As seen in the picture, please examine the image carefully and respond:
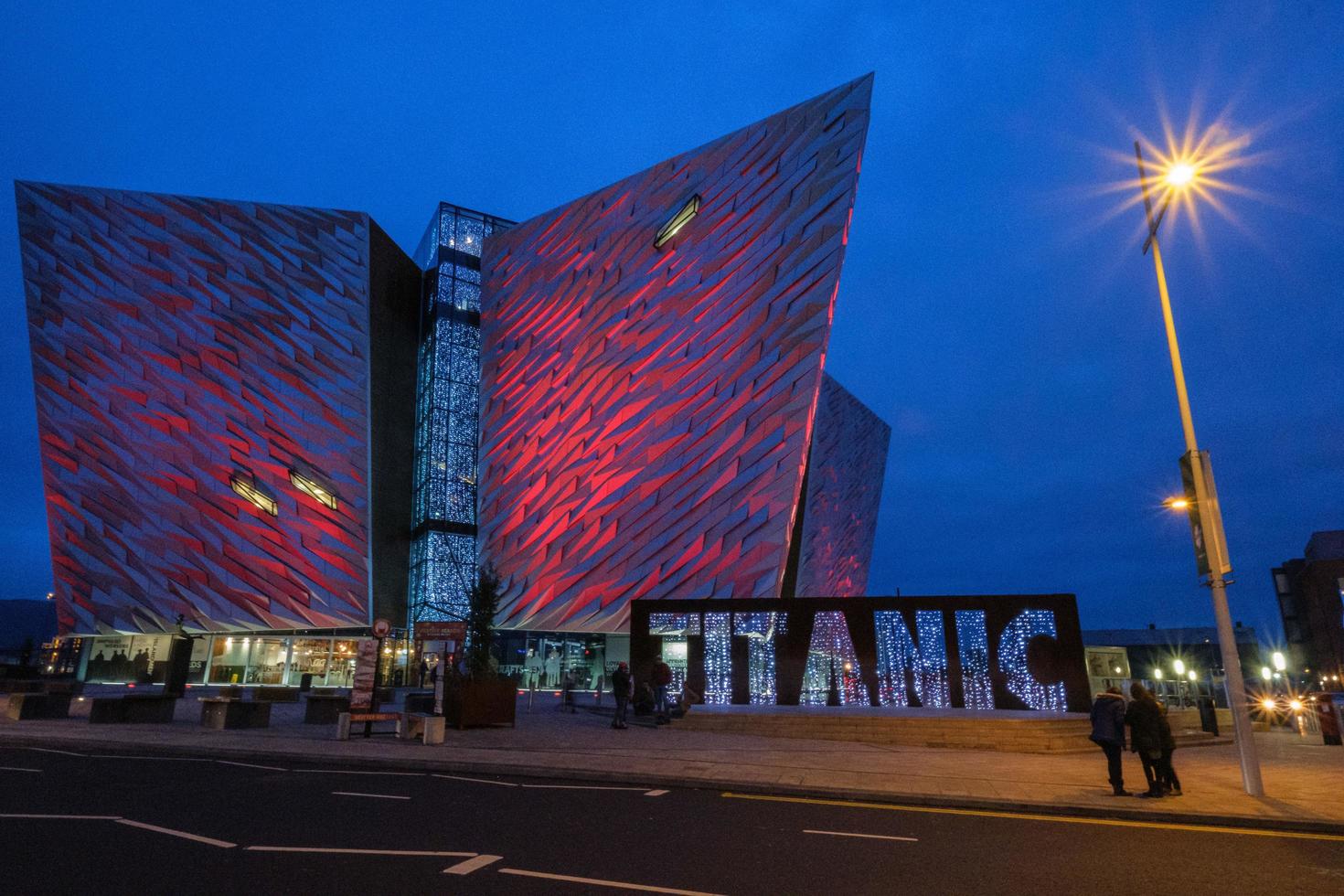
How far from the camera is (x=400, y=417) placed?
41031mm

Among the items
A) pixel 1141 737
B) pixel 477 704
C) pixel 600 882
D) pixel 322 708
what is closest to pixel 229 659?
pixel 322 708

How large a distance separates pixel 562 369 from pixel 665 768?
81.0ft

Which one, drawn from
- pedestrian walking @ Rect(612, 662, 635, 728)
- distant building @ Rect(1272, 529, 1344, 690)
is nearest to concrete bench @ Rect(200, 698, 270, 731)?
pedestrian walking @ Rect(612, 662, 635, 728)

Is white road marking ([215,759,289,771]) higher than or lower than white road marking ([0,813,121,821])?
lower

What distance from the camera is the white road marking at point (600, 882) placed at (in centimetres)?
520

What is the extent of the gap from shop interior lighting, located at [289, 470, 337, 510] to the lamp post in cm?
3267

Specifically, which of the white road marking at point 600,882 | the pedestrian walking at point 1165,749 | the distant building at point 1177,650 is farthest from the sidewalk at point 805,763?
the distant building at point 1177,650

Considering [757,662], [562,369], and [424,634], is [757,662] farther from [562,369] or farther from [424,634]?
[562,369]

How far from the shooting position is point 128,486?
3191cm

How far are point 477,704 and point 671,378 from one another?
49.8ft

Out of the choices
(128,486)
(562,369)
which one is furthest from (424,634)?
(128,486)

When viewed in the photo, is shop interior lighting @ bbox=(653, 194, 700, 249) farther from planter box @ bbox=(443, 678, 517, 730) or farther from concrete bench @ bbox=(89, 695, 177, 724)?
concrete bench @ bbox=(89, 695, 177, 724)

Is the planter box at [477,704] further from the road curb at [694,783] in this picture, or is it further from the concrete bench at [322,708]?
the road curb at [694,783]

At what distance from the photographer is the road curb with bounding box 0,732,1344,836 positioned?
8.36 m
